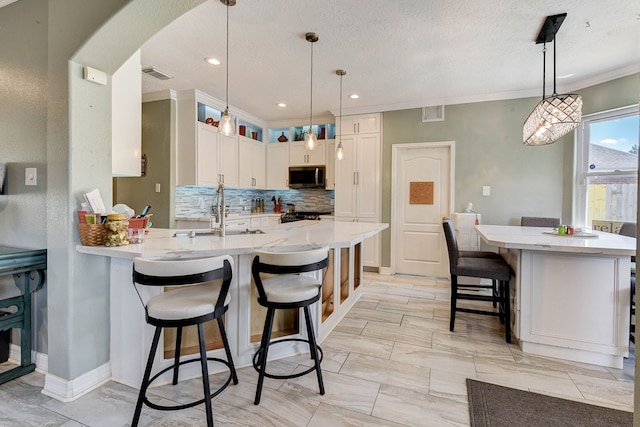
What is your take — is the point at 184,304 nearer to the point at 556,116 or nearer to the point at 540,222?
the point at 556,116

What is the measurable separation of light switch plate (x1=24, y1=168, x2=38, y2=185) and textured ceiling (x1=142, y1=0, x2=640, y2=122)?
1533mm

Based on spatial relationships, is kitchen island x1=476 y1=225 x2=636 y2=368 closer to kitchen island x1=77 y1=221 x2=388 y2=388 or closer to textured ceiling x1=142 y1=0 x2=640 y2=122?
kitchen island x1=77 y1=221 x2=388 y2=388

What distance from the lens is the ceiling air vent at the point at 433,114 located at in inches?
170

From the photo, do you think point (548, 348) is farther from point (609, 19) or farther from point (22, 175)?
point (22, 175)

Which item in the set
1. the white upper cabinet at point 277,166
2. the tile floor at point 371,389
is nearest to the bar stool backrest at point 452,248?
the tile floor at point 371,389

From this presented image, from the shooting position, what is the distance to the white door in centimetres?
441

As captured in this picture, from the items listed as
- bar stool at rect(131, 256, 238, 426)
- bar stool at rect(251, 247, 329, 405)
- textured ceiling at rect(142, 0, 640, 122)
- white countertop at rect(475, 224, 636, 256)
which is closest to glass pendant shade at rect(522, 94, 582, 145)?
textured ceiling at rect(142, 0, 640, 122)

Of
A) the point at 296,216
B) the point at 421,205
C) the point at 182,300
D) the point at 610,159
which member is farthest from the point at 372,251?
the point at 182,300

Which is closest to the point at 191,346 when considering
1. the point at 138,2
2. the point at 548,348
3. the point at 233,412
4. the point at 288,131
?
the point at 233,412

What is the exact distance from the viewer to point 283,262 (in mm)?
1628

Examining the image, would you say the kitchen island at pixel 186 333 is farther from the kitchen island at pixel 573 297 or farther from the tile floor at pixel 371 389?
the kitchen island at pixel 573 297

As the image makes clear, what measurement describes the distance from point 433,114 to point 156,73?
3.69 metres

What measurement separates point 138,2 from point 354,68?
2222mm

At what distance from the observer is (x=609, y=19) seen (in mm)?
2352
